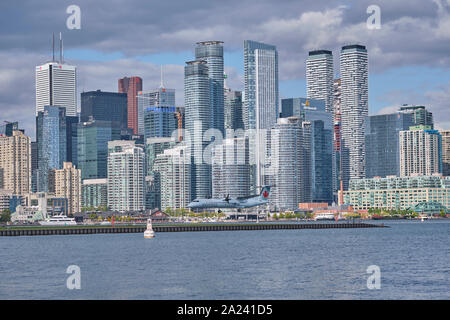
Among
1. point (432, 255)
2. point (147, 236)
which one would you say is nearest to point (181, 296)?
point (432, 255)

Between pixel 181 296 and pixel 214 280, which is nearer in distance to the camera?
pixel 181 296

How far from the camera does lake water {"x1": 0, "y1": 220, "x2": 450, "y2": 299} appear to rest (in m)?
74.2

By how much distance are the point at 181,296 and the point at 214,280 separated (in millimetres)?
13069

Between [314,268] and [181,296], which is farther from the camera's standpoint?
[314,268]

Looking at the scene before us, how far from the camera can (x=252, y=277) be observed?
87.2m

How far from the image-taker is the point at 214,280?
3346 inches

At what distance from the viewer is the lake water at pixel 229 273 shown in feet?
244

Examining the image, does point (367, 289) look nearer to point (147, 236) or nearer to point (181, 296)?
point (181, 296)

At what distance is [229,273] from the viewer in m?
92.4

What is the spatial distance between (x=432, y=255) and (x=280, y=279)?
4285 cm
